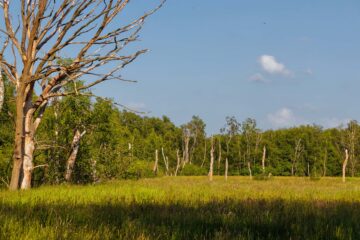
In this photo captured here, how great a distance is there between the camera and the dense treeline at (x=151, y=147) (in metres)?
17.6

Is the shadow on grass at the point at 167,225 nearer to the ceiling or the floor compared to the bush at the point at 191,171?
nearer to the floor

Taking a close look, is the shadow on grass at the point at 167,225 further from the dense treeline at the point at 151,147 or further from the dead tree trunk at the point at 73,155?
the dead tree trunk at the point at 73,155

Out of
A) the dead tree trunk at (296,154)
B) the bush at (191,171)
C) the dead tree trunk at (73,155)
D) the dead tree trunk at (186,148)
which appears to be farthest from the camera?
the dead tree trunk at (186,148)

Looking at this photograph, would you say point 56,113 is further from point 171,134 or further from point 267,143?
point 171,134

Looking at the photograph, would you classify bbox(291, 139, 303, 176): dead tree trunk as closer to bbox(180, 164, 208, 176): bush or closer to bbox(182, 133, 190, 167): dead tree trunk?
bbox(180, 164, 208, 176): bush

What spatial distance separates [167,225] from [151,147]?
79.6 meters

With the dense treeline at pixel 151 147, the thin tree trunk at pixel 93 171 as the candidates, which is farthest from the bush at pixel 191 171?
the thin tree trunk at pixel 93 171

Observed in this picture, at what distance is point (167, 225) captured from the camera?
5.53 meters

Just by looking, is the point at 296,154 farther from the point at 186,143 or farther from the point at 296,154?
the point at 186,143

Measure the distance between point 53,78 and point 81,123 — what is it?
232 inches

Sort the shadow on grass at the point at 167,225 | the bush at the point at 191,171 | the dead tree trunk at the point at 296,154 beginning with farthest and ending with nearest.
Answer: the bush at the point at 191,171, the dead tree trunk at the point at 296,154, the shadow on grass at the point at 167,225

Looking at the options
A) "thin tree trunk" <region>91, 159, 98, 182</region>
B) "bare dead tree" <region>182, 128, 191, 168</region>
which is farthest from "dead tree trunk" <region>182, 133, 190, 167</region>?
"thin tree trunk" <region>91, 159, 98, 182</region>

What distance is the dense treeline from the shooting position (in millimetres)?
17609

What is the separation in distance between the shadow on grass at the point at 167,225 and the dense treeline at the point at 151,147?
19.9 feet
